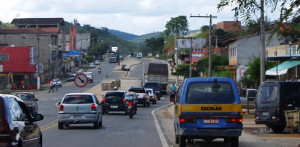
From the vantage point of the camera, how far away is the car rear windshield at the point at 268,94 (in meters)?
23.9

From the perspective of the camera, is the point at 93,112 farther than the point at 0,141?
Yes

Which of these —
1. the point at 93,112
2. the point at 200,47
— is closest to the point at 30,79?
the point at 200,47

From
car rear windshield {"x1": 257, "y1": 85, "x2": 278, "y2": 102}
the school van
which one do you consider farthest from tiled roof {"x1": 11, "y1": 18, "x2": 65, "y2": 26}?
the school van

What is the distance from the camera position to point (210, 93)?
56.2ft

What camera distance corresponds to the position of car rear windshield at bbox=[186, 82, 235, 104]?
1697cm

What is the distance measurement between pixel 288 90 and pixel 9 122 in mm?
15006

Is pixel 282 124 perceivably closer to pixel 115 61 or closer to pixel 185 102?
pixel 185 102

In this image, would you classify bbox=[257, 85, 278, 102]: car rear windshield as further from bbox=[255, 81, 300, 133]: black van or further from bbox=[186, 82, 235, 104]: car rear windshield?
bbox=[186, 82, 235, 104]: car rear windshield

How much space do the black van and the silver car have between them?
7.27 m

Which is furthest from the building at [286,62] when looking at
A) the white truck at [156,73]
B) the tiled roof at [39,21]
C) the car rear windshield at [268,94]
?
the tiled roof at [39,21]

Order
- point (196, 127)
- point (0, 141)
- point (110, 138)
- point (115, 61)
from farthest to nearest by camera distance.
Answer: point (115, 61) → point (110, 138) → point (196, 127) → point (0, 141)

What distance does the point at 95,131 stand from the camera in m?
25.3

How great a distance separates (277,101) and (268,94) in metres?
0.69

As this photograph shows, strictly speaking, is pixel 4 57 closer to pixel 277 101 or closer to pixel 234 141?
pixel 277 101
